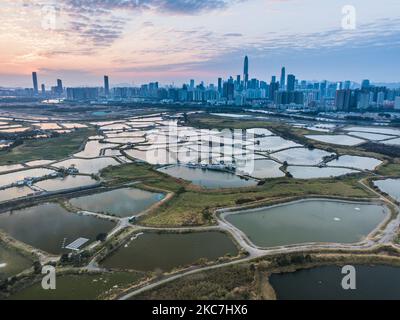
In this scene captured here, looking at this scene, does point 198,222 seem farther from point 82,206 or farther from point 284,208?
point 82,206

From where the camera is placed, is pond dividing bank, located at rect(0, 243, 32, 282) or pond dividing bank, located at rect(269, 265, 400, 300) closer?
pond dividing bank, located at rect(269, 265, 400, 300)

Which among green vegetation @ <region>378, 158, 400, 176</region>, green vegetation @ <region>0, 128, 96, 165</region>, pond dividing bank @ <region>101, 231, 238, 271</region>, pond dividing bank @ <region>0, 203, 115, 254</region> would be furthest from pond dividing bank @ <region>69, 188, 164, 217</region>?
green vegetation @ <region>378, 158, 400, 176</region>

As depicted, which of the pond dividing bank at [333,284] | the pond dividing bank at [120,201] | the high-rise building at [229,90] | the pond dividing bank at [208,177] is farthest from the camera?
the high-rise building at [229,90]

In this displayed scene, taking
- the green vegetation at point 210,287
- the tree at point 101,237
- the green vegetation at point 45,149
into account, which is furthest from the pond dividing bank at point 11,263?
the green vegetation at point 45,149

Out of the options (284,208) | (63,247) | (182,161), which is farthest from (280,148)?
(63,247)

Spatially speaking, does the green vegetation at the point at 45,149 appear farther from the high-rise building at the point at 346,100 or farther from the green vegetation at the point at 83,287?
the high-rise building at the point at 346,100

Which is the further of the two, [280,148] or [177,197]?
[280,148]

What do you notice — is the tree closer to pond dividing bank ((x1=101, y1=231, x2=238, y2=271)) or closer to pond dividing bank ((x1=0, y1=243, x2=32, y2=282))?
pond dividing bank ((x1=101, y1=231, x2=238, y2=271))
